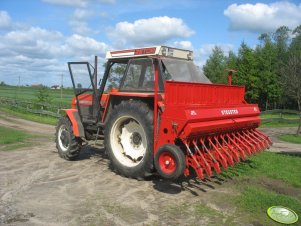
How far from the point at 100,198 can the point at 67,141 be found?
3404 millimetres

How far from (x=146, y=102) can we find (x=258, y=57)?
41340mm

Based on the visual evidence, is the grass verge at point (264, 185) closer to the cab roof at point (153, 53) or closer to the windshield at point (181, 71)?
the windshield at point (181, 71)

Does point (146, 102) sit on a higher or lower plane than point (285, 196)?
higher

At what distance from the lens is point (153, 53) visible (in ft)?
24.1

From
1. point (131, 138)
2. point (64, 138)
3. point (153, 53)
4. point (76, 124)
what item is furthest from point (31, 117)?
point (153, 53)

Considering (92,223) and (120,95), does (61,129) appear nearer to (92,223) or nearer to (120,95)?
(120,95)

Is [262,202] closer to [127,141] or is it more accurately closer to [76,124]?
[127,141]

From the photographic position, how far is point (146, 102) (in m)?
7.12

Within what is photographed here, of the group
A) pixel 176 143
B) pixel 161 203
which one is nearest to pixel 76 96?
pixel 176 143

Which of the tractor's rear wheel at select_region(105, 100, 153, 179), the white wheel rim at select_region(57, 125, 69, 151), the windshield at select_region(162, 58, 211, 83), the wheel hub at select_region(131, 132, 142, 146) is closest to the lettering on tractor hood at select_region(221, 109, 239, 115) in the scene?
the windshield at select_region(162, 58, 211, 83)

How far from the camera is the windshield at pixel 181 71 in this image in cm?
740

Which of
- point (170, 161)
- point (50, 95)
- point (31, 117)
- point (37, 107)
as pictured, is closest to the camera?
point (170, 161)

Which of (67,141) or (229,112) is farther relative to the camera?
(67,141)

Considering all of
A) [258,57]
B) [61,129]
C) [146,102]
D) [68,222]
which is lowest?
[68,222]
